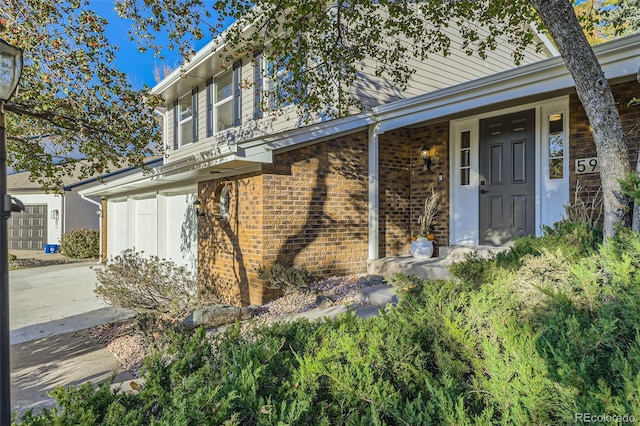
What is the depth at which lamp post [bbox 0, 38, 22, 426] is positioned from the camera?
228 centimetres

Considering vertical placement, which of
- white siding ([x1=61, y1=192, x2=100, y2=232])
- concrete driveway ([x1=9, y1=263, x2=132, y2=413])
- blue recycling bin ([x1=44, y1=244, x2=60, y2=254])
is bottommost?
concrete driveway ([x1=9, y1=263, x2=132, y2=413])

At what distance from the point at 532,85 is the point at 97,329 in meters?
7.18

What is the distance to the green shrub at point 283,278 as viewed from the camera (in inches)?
243

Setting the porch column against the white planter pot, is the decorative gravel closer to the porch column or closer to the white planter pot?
the porch column

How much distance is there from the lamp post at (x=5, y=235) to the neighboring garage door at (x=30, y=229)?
19.3 m

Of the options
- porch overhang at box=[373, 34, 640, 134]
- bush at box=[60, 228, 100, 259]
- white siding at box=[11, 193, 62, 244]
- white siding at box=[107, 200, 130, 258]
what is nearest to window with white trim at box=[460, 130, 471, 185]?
porch overhang at box=[373, 34, 640, 134]

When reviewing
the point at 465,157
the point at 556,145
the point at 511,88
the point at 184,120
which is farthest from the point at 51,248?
the point at 556,145

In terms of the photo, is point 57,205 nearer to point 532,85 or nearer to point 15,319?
point 15,319

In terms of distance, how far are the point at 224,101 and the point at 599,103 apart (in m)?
8.81

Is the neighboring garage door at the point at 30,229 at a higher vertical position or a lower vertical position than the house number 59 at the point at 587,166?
lower

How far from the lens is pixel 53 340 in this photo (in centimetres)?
561

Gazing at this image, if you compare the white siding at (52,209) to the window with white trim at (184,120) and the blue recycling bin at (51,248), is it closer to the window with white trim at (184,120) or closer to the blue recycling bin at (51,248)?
the blue recycling bin at (51,248)

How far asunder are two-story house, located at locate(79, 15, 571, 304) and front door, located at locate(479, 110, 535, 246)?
0.19 m

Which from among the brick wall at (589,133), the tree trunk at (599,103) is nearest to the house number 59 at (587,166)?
the brick wall at (589,133)
